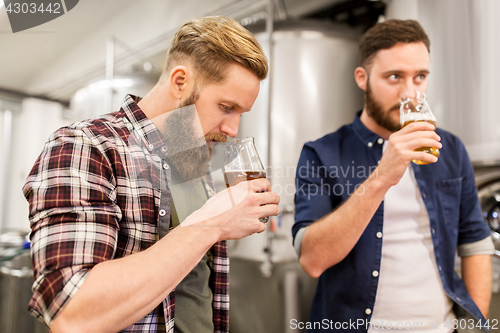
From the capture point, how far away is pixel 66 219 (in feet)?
1.52

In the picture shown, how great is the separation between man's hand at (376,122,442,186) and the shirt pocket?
328 mm

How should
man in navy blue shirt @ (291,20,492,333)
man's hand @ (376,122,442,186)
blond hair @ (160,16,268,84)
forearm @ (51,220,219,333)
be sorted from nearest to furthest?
forearm @ (51,220,219,333), blond hair @ (160,16,268,84), man's hand @ (376,122,442,186), man in navy blue shirt @ (291,20,492,333)

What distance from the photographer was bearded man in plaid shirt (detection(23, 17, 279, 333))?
1.49ft

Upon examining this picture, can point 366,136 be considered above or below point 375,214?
above

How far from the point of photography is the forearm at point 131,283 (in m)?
0.44

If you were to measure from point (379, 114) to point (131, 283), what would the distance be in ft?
2.88

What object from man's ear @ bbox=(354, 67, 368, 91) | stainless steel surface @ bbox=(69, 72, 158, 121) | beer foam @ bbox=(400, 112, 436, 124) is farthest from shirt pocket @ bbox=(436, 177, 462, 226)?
stainless steel surface @ bbox=(69, 72, 158, 121)

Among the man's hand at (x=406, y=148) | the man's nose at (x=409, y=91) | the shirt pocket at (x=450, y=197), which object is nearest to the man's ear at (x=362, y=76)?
the man's nose at (x=409, y=91)

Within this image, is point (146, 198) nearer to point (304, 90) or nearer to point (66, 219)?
point (66, 219)

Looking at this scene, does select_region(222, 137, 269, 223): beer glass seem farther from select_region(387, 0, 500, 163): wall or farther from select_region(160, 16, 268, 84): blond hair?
select_region(387, 0, 500, 163): wall

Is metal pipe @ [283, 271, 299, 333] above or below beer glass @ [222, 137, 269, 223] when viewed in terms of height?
below

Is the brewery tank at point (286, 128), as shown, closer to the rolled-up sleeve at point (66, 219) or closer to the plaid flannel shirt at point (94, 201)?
the plaid flannel shirt at point (94, 201)

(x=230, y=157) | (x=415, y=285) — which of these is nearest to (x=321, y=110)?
(x=415, y=285)

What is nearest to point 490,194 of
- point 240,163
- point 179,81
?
point 240,163
